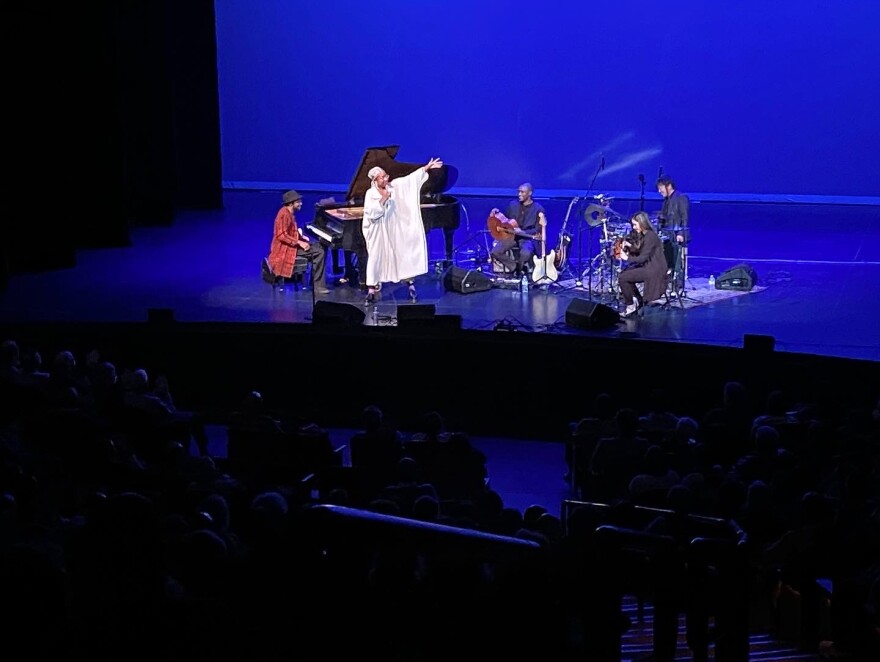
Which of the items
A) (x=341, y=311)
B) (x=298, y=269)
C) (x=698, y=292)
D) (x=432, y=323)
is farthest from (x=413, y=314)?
(x=698, y=292)

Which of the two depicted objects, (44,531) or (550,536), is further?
(550,536)

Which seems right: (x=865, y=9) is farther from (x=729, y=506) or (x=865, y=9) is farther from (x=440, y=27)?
(x=729, y=506)

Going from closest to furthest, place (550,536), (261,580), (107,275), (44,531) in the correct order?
(261,580), (44,531), (550,536), (107,275)

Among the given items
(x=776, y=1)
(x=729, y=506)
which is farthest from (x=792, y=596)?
(x=776, y=1)

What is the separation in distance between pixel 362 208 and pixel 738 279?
3.56 metres

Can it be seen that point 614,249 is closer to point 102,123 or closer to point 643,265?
point 643,265

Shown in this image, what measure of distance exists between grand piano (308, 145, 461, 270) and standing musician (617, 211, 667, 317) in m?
2.05

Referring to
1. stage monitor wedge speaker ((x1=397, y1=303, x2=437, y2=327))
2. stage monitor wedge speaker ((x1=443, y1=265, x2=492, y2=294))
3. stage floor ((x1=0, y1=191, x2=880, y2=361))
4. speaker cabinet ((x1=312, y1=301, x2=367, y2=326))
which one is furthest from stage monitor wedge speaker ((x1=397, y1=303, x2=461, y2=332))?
stage monitor wedge speaker ((x1=443, y1=265, x2=492, y2=294))

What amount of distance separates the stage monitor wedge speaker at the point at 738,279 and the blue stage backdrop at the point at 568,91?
5.32 meters

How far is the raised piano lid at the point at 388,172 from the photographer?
11.9 metres

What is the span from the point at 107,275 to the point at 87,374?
18.3ft

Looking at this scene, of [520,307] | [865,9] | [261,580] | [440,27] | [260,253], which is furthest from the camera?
[440,27]

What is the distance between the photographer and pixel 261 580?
3381 millimetres

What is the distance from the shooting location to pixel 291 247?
11.8 meters
